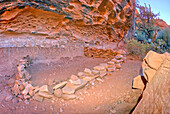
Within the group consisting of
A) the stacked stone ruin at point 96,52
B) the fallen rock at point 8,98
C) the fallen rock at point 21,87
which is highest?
the stacked stone ruin at point 96,52

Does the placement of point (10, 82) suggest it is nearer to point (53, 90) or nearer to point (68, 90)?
point (53, 90)

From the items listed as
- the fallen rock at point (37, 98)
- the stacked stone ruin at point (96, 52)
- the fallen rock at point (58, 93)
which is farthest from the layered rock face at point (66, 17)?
the fallen rock at point (58, 93)

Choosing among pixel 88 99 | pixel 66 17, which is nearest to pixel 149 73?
pixel 88 99

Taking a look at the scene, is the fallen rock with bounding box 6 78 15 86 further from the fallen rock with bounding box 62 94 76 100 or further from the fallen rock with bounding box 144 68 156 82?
the fallen rock with bounding box 144 68 156 82

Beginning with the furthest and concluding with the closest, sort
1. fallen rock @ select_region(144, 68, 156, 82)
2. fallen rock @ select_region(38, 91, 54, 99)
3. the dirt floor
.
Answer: fallen rock @ select_region(38, 91, 54, 99)
the dirt floor
fallen rock @ select_region(144, 68, 156, 82)

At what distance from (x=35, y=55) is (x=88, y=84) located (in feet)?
6.31

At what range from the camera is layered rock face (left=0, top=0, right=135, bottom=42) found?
2857mm

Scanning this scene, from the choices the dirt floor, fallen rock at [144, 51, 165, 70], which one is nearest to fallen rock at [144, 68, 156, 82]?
fallen rock at [144, 51, 165, 70]

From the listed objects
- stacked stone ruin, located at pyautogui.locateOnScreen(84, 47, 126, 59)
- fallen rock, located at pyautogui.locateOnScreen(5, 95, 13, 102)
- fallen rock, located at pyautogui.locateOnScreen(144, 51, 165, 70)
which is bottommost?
fallen rock, located at pyautogui.locateOnScreen(5, 95, 13, 102)

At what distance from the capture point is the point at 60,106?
6.30 ft

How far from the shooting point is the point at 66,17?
3.63 meters

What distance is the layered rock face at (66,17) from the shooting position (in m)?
2.86

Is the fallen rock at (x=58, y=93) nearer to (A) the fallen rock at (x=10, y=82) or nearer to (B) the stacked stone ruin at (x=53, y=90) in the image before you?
(B) the stacked stone ruin at (x=53, y=90)

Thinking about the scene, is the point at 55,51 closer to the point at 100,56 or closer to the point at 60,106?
the point at 100,56
